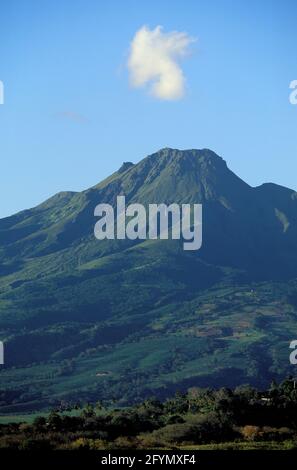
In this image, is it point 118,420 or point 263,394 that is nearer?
point 118,420

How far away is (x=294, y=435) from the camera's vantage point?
238ft

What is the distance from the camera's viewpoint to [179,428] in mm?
73375

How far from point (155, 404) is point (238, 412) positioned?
887 inches

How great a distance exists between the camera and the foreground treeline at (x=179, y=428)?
214ft

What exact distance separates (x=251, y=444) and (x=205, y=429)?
8956 mm

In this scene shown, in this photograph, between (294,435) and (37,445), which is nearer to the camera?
(37,445)

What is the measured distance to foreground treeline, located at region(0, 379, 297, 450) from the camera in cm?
6519
